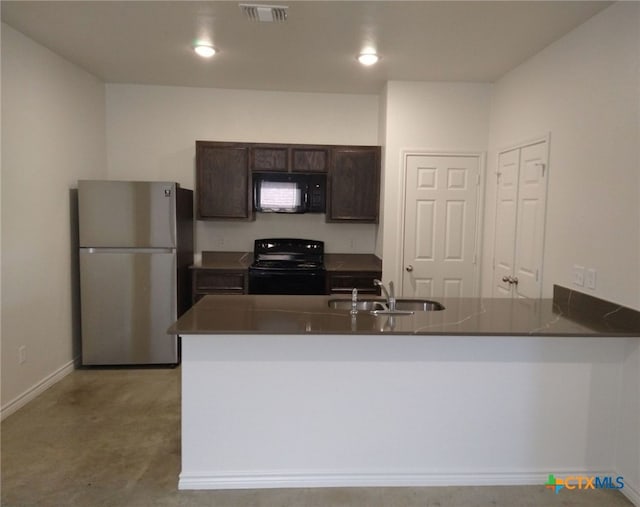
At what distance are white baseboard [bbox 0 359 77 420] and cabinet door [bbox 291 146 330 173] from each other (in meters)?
2.72

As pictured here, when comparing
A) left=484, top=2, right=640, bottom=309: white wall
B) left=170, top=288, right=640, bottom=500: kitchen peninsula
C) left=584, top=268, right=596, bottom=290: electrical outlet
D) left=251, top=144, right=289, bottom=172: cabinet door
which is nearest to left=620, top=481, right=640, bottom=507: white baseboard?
left=170, top=288, right=640, bottom=500: kitchen peninsula

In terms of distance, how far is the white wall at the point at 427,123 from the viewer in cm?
430

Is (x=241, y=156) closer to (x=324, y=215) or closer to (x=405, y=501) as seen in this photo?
(x=324, y=215)

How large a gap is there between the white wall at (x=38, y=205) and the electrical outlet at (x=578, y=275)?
3751 millimetres

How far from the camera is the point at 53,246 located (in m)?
3.69

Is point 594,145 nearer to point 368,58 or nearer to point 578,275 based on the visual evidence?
point 578,275

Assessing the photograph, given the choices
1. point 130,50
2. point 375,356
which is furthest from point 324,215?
point 375,356

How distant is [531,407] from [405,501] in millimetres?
825

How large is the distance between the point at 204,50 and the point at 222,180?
134 cm

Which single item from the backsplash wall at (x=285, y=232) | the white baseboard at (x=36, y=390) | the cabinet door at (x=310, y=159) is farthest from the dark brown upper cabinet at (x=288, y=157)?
the white baseboard at (x=36, y=390)

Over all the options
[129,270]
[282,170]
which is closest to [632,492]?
[282,170]

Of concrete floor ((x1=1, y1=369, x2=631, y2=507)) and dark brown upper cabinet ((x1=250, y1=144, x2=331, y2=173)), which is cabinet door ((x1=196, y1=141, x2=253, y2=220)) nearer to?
dark brown upper cabinet ((x1=250, y1=144, x2=331, y2=173))

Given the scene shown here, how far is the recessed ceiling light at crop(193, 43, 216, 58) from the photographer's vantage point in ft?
11.2

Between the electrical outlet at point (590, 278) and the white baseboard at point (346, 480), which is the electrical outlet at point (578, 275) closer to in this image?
the electrical outlet at point (590, 278)
